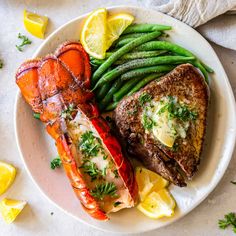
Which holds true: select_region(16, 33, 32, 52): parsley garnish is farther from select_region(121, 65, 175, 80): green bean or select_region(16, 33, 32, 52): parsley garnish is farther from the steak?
the steak

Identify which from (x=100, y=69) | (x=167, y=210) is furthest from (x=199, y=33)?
(x=167, y=210)

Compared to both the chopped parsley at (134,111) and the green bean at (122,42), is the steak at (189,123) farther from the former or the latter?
the green bean at (122,42)

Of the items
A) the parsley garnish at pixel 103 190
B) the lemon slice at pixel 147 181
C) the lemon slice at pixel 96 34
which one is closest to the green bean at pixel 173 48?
the lemon slice at pixel 96 34

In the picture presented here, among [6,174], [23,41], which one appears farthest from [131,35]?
[6,174]

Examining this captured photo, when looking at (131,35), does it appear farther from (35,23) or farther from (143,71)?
(35,23)

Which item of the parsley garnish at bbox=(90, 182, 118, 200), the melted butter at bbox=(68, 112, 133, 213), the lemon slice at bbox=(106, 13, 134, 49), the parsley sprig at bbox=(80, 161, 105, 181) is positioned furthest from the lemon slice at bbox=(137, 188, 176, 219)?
the lemon slice at bbox=(106, 13, 134, 49)

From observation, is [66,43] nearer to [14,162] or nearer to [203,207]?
[14,162]
